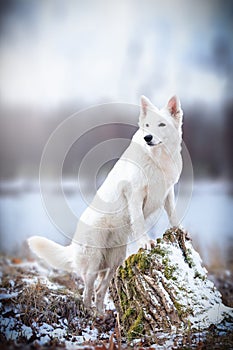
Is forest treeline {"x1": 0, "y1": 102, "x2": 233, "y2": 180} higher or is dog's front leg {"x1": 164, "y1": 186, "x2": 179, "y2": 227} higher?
forest treeline {"x1": 0, "y1": 102, "x2": 233, "y2": 180}

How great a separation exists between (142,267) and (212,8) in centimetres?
137

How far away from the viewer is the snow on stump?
1.97 metres

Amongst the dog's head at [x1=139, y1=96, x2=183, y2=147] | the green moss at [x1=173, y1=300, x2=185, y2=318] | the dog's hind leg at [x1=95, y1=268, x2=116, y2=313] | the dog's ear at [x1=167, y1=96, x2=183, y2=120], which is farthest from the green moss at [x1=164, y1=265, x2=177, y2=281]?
the dog's ear at [x1=167, y1=96, x2=183, y2=120]

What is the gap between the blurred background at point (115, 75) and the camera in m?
2.29

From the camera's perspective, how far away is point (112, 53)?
8.10 ft

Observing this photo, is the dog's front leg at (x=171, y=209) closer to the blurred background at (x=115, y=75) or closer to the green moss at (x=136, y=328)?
the blurred background at (x=115, y=75)

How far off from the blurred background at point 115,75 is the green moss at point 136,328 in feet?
1.65

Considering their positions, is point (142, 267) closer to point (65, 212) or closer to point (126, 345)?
point (126, 345)

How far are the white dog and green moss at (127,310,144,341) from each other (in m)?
0.38

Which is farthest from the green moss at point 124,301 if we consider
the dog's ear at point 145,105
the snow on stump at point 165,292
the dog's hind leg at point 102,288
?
the dog's ear at point 145,105

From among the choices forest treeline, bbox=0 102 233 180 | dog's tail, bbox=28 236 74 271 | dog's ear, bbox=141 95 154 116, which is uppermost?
forest treeline, bbox=0 102 233 180

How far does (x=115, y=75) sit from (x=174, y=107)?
22.4 inches

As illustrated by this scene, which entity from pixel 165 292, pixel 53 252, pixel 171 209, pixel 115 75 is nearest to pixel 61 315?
pixel 53 252

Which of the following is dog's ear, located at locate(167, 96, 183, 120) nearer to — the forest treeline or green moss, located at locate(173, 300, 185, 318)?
the forest treeline
